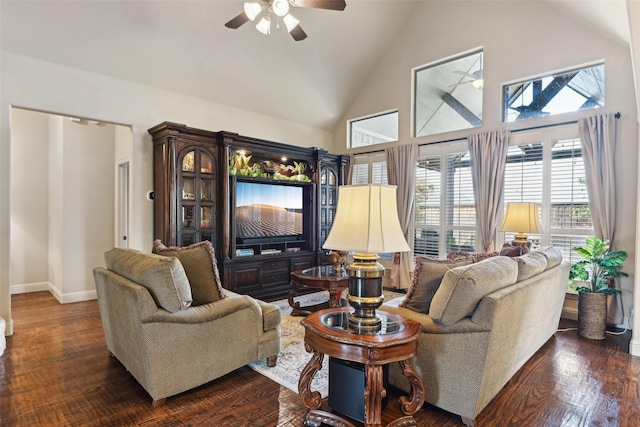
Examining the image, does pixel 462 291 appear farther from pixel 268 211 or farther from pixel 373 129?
pixel 373 129

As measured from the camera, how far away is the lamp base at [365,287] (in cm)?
192

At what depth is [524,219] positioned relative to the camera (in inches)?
157

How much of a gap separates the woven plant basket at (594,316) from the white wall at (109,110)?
4.94m

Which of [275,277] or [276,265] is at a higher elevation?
[276,265]

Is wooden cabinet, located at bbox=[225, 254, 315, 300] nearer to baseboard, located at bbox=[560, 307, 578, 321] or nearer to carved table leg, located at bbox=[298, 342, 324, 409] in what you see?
carved table leg, located at bbox=[298, 342, 324, 409]

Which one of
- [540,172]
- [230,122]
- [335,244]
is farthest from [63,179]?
[540,172]

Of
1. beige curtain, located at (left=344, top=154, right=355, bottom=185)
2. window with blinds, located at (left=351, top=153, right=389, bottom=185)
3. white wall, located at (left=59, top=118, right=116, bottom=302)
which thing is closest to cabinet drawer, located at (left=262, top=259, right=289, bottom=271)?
beige curtain, located at (left=344, top=154, right=355, bottom=185)

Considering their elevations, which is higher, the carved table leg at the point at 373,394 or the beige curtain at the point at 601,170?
the beige curtain at the point at 601,170

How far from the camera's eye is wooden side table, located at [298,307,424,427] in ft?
5.76

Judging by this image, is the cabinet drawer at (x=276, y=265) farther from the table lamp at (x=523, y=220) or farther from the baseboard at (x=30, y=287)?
the baseboard at (x=30, y=287)

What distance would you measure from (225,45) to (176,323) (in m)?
3.70

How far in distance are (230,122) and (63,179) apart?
8.40ft

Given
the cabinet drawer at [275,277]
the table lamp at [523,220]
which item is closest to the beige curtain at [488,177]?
the table lamp at [523,220]

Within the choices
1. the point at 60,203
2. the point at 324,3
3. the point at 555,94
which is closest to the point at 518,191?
the point at 555,94
